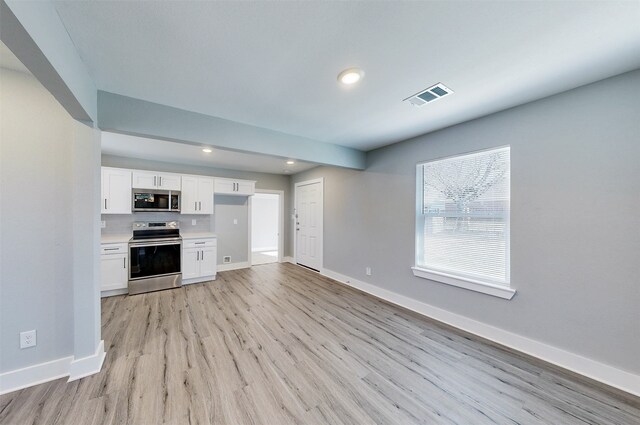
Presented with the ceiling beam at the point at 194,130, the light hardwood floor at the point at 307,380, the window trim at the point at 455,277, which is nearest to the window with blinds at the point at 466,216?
the window trim at the point at 455,277

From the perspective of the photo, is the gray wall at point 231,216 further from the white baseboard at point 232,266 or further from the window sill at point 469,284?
the window sill at point 469,284

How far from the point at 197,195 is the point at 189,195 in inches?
5.7

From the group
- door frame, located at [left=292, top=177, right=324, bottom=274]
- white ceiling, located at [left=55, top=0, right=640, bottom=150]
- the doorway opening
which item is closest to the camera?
white ceiling, located at [left=55, top=0, right=640, bottom=150]

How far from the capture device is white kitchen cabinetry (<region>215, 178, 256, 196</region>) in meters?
4.96

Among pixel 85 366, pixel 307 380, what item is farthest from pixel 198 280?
pixel 307 380

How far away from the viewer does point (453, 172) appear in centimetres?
288

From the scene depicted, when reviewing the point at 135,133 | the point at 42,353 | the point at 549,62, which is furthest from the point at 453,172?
the point at 42,353

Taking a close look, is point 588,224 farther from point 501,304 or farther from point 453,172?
point 453,172

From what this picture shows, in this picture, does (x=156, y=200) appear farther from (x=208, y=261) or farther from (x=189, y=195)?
(x=208, y=261)

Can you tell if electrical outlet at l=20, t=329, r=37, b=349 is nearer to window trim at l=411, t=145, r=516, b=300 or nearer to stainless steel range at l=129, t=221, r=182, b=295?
stainless steel range at l=129, t=221, r=182, b=295

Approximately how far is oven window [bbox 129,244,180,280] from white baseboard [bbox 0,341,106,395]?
210 cm

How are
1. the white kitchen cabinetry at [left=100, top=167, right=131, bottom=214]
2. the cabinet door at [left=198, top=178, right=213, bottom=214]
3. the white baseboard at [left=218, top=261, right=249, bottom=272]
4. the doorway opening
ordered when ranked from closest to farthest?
1. the white kitchen cabinetry at [left=100, top=167, right=131, bottom=214]
2. the cabinet door at [left=198, top=178, right=213, bottom=214]
3. the white baseboard at [left=218, top=261, right=249, bottom=272]
4. the doorway opening

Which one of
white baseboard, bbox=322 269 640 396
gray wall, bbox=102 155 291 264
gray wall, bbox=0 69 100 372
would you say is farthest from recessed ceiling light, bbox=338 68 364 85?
gray wall, bbox=102 155 291 264

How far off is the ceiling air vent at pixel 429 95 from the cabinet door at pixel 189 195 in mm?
4249
